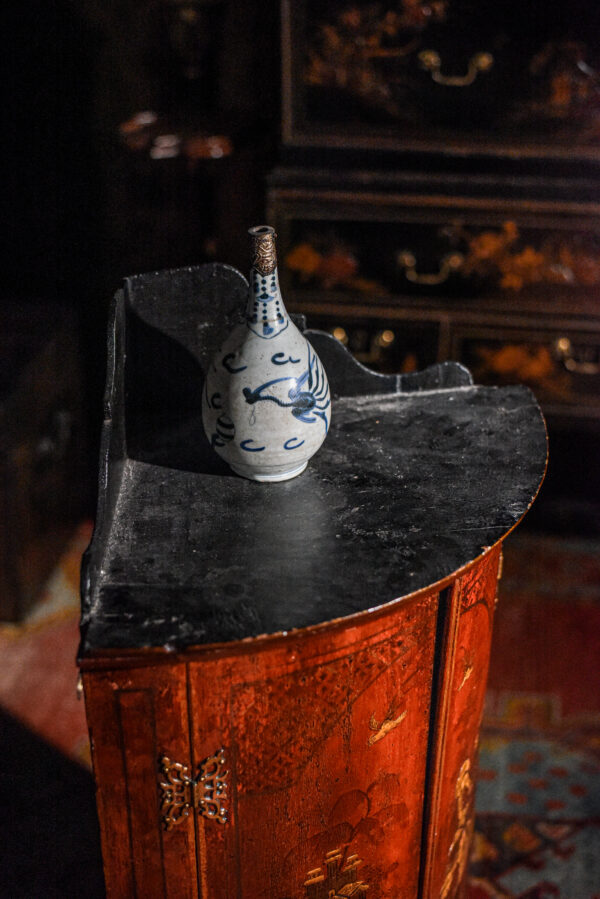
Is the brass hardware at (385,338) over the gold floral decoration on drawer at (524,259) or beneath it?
beneath

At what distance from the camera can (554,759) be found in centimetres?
234

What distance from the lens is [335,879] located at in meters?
1.48

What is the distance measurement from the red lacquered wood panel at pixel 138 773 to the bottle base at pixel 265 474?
14.4 inches

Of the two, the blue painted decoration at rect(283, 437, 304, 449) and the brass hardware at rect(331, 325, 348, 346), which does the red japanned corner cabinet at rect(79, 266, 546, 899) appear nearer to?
the blue painted decoration at rect(283, 437, 304, 449)

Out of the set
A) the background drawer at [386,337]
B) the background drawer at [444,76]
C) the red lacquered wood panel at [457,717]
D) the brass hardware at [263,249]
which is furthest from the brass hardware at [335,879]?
the background drawer at [444,76]

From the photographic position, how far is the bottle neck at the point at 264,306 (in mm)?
1365

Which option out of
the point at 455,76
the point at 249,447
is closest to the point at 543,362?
the point at 455,76

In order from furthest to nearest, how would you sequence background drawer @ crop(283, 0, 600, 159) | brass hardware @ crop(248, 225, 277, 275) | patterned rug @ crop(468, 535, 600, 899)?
background drawer @ crop(283, 0, 600, 159) < patterned rug @ crop(468, 535, 600, 899) < brass hardware @ crop(248, 225, 277, 275)

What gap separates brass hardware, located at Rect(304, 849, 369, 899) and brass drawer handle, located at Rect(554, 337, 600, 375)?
1.69 metres

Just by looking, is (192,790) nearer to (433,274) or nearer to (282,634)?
(282,634)

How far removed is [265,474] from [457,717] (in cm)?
47

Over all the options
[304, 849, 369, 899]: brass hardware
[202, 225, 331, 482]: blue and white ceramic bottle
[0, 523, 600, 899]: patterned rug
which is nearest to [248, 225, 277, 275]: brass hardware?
[202, 225, 331, 482]: blue and white ceramic bottle

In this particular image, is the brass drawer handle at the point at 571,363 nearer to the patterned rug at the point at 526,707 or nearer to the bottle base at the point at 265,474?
the patterned rug at the point at 526,707

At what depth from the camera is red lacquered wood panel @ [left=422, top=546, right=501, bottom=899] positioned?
142cm
